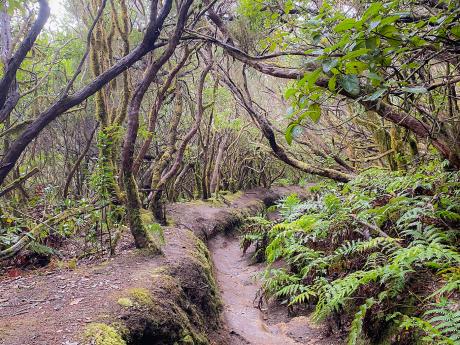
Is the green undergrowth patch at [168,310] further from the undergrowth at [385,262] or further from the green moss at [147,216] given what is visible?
the green moss at [147,216]

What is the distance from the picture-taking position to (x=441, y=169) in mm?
5859

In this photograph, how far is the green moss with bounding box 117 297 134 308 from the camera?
4046 mm

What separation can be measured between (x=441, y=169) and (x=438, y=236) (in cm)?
188

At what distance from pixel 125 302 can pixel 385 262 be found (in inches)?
117

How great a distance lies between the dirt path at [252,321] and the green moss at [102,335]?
7.80 feet

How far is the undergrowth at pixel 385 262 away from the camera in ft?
11.6

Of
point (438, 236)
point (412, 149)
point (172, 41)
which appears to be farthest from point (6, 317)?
point (412, 149)

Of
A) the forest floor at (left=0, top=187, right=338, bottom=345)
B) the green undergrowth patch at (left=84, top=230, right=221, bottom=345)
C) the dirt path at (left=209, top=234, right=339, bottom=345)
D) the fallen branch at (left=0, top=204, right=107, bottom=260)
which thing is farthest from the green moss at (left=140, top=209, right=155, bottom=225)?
the green undergrowth patch at (left=84, top=230, right=221, bottom=345)

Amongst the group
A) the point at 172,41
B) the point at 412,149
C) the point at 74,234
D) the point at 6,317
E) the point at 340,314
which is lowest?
the point at 340,314

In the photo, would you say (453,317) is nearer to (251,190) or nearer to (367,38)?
(367,38)

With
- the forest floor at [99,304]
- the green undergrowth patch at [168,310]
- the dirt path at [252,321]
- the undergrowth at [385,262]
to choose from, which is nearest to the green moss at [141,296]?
the green undergrowth patch at [168,310]

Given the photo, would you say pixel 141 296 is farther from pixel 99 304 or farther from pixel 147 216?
pixel 147 216

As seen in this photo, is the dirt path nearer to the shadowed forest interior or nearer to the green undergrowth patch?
the shadowed forest interior

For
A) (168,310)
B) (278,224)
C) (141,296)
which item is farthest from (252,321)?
(141,296)
